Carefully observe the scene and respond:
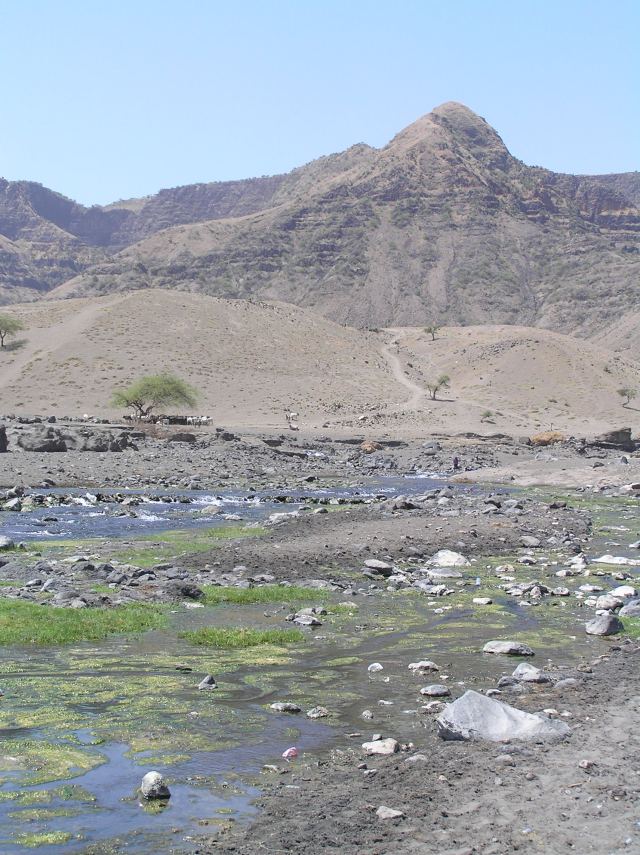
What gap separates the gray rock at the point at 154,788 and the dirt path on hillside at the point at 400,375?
75580 mm

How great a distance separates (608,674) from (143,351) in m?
82.5

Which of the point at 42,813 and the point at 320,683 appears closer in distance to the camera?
the point at 42,813

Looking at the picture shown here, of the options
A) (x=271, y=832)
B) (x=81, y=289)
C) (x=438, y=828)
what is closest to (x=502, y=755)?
(x=438, y=828)

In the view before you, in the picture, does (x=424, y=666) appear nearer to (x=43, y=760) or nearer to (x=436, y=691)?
(x=436, y=691)

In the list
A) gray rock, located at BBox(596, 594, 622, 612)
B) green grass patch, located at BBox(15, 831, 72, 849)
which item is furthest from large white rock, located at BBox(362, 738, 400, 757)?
gray rock, located at BBox(596, 594, 622, 612)

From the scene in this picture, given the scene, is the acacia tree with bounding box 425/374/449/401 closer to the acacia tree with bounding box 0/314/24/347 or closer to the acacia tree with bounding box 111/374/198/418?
the acacia tree with bounding box 111/374/198/418

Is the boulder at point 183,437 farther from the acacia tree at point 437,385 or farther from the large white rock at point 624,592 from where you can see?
the large white rock at point 624,592

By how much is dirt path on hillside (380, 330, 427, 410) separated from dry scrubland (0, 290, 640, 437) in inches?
10.6

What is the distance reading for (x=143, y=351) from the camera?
3590 inches

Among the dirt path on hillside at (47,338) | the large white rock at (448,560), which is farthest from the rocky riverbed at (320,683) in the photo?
the dirt path on hillside at (47,338)

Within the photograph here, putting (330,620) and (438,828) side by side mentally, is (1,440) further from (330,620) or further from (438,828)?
(438,828)

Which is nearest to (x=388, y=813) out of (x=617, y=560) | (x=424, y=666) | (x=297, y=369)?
(x=424, y=666)

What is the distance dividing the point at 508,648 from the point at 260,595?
5.36 metres

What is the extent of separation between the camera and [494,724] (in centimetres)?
948
